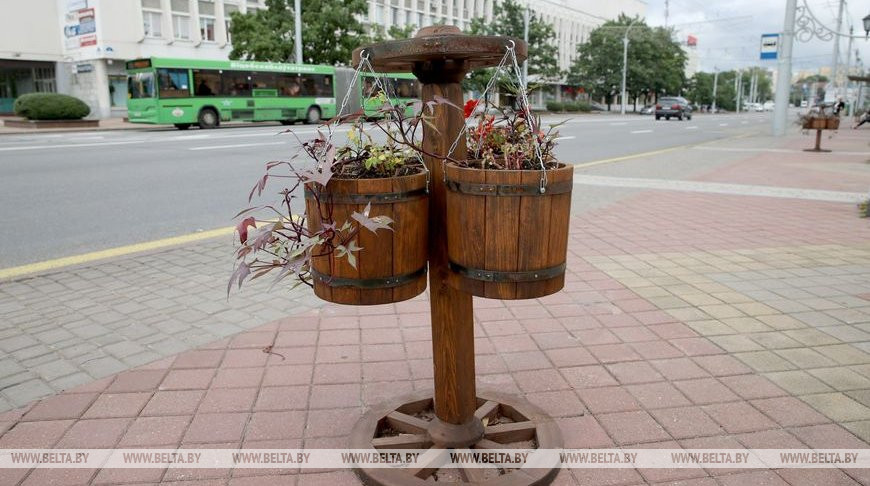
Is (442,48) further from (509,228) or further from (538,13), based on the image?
(538,13)

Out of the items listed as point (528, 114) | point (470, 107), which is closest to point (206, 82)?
point (470, 107)

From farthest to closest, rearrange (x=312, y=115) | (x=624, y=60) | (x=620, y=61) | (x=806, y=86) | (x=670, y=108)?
(x=806, y=86) < (x=620, y=61) < (x=624, y=60) < (x=670, y=108) < (x=312, y=115)

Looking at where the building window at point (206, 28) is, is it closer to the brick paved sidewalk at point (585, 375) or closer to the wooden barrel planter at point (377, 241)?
the brick paved sidewalk at point (585, 375)

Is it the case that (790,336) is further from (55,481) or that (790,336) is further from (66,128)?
(66,128)

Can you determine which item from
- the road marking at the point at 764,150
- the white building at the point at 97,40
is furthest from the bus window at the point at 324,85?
the road marking at the point at 764,150

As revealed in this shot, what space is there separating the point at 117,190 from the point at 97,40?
99.6 feet

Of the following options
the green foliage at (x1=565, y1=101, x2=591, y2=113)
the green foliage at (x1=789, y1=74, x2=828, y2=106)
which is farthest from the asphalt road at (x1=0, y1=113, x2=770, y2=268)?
the green foliage at (x1=789, y1=74, x2=828, y2=106)

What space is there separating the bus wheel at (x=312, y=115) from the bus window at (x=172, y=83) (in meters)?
6.05

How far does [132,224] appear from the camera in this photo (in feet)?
22.3

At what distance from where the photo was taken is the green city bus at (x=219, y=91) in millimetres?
23188

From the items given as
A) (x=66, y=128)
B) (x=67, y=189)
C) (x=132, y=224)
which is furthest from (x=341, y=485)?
(x=66, y=128)

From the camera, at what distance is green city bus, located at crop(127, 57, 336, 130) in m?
23.2

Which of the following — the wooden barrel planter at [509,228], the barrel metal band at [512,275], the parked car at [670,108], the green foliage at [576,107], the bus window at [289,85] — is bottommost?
the barrel metal band at [512,275]

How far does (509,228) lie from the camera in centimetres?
199
